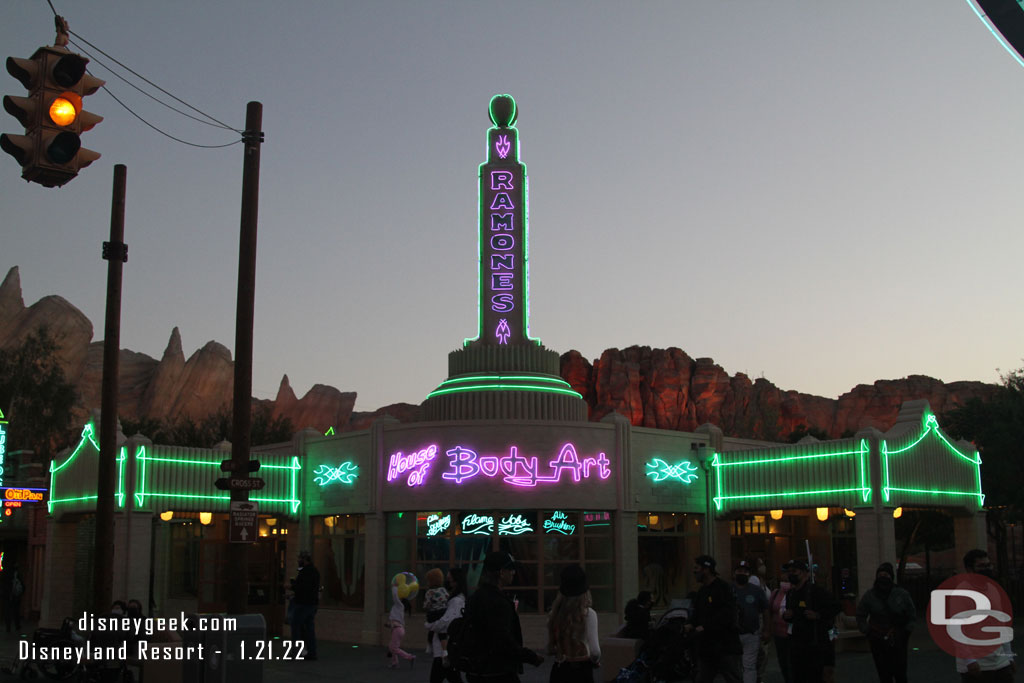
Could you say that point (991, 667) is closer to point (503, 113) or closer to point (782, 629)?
point (782, 629)

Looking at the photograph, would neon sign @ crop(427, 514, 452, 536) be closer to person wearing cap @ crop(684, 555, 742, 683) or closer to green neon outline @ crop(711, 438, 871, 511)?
green neon outline @ crop(711, 438, 871, 511)

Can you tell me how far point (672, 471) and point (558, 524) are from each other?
3.62 m

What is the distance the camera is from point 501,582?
903cm

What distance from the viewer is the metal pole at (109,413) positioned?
1758cm

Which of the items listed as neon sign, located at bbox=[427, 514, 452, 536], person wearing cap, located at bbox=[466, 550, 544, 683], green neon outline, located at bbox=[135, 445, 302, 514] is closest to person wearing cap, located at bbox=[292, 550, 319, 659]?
green neon outline, located at bbox=[135, 445, 302, 514]

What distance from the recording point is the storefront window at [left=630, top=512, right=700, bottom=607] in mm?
25688

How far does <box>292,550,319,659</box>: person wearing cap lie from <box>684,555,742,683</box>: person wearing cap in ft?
35.3

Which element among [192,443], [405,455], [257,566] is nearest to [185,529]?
[257,566]

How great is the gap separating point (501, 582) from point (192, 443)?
67.1 metres

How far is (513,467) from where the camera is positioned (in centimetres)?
2381

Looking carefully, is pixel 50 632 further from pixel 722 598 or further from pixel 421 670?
pixel 722 598

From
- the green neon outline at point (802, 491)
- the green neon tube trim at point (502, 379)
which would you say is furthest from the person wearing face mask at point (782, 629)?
the green neon tube trim at point (502, 379)

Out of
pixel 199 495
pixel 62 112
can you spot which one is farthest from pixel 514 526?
pixel 62 112

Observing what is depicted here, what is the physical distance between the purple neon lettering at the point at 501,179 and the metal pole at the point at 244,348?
11.9 meters
